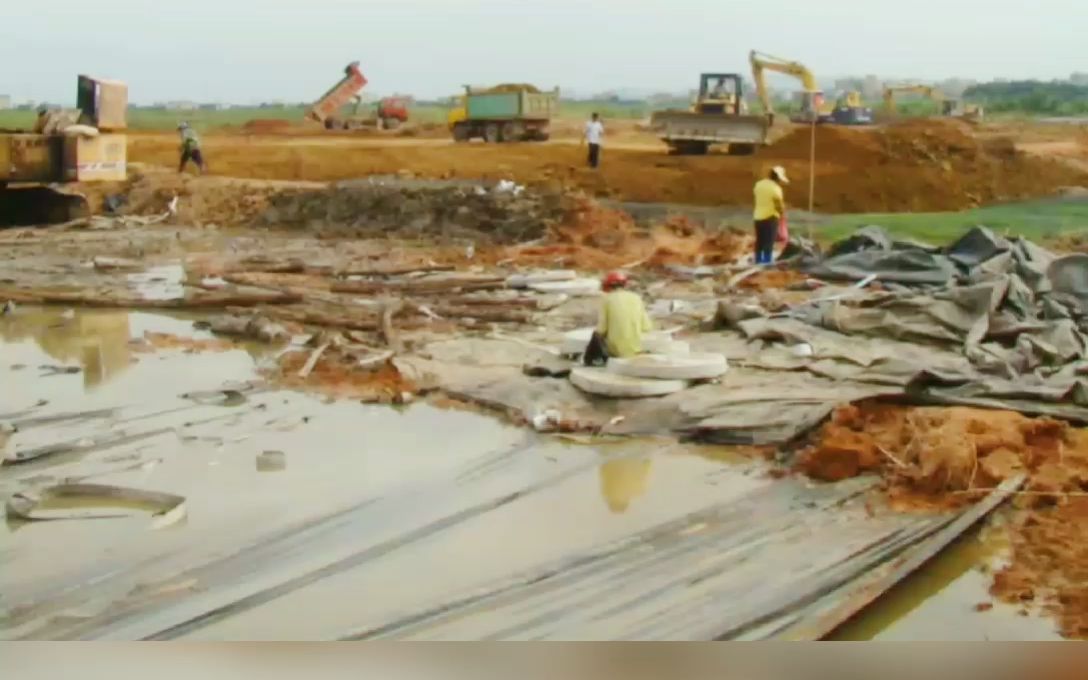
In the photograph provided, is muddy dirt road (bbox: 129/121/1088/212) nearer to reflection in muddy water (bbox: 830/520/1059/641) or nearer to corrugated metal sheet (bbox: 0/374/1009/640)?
corrugated metal sheet (bbox: 0/374/1009/640)

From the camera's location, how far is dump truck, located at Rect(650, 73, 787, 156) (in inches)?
244

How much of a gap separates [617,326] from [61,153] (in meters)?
3.13

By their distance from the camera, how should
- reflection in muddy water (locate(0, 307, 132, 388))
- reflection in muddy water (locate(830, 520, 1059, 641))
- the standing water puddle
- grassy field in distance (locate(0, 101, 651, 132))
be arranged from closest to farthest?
reflection in muddy water (locate(830, 520, 1059, 641)), the standing water puddle, grassy field in distance (locate(0, 101, 651, 132)), reflection in muddy water (locate(0, 307, 132, 388))

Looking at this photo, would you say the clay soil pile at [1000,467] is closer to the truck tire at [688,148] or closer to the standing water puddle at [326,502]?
the standing water puddle at [326,502]

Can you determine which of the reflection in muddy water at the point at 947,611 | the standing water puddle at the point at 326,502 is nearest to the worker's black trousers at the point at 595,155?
the standing water puddle at the point at 326,502

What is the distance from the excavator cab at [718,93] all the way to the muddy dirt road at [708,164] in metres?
0.40

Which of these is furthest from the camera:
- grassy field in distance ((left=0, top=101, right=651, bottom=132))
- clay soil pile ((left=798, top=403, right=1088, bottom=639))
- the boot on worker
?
the boot on worker

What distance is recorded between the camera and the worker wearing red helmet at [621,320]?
19.4 ft

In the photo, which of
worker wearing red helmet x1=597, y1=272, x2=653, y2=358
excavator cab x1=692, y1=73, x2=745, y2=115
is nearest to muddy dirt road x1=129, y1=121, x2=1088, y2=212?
excavator cab x1=692, y1=73, x2=745, y2=115

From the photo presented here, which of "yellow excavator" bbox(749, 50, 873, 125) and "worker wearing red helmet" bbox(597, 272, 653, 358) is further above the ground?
"yellow excavator" bbox(749, 50, 873, 125)

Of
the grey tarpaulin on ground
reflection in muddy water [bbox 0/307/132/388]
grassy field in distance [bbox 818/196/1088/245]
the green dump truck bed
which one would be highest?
the green dump truck bed

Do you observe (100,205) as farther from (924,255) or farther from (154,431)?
(924,255)

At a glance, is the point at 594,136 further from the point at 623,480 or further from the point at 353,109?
the point at 623,480

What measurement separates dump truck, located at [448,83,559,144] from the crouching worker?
0.96m
